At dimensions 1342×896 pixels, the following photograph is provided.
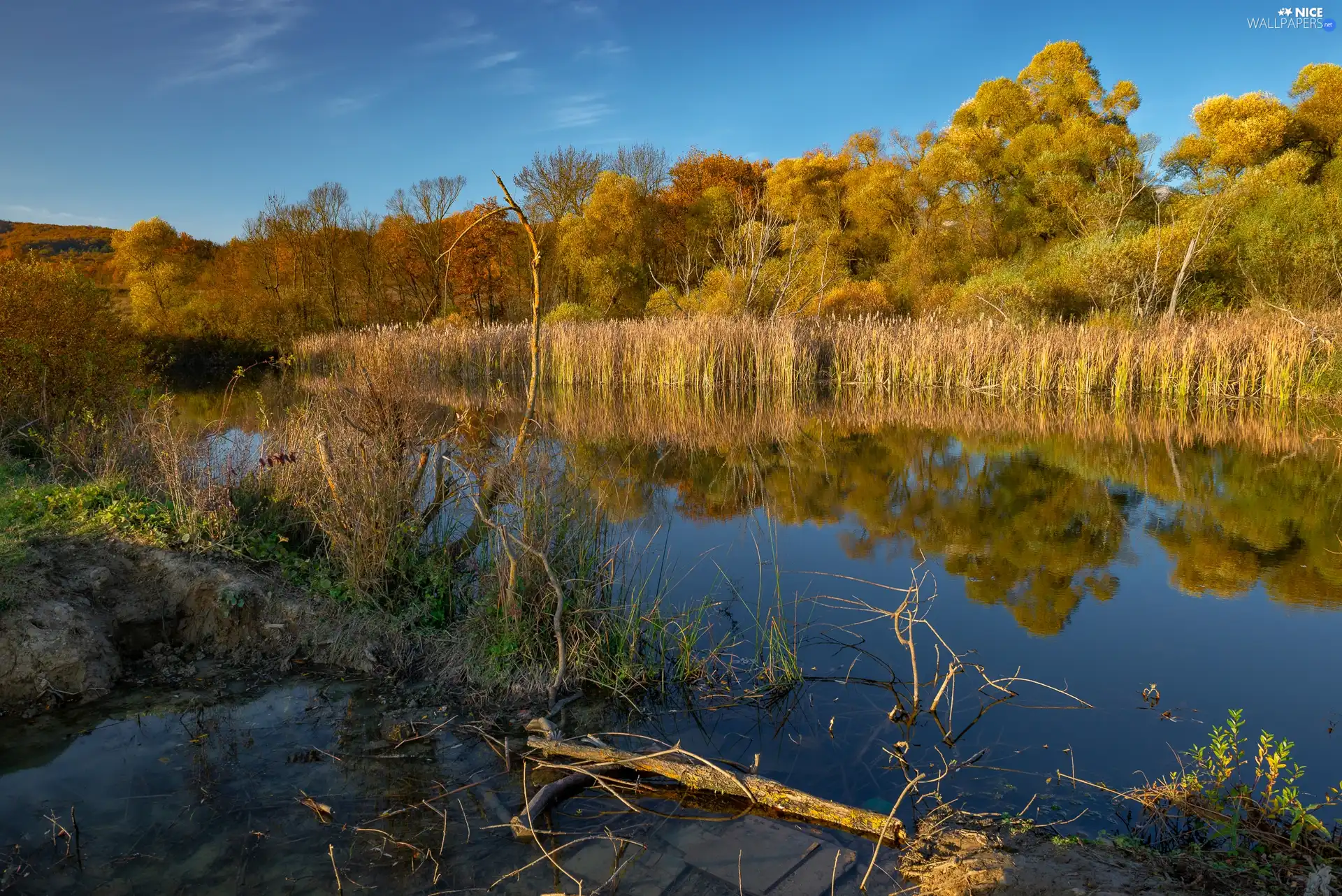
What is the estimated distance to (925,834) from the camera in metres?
2.65

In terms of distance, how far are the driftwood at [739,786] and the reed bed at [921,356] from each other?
37.0ft

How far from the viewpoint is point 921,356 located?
1623 cm

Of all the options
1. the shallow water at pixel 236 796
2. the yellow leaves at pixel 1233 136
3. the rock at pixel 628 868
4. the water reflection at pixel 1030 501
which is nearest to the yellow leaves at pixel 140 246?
the water reflection at pixel 1030 501

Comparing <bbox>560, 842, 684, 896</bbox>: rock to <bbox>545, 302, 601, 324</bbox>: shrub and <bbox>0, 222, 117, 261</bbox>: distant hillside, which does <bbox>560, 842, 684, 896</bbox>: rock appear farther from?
<bbox>0, 222, 117, 261</bbox>: distant hillside

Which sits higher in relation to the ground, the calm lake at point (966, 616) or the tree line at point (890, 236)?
the tree line at point (890, 236)

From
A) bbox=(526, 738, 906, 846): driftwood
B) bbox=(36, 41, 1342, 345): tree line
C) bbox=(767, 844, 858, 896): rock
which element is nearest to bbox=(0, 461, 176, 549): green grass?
bbox=(526, 738, 906, 846): driftwood

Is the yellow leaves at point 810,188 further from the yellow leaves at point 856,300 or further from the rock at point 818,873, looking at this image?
the rock at point 818,873

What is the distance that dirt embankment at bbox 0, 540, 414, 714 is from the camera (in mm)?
3633

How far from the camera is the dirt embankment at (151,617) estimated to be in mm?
3633

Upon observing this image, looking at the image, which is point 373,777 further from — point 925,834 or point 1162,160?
point 1162,160

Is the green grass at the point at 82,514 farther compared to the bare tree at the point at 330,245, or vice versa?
the bare tree at the point at 330,245

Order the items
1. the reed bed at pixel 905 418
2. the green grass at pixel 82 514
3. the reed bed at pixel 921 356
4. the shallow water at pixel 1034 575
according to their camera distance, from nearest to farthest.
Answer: the shallow water at pixel 1034 575
the green grass at pixel 82 514
the reed bed at pixel 905 418
the reed bed at pixel 921 356

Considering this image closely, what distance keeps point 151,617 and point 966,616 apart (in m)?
4.29

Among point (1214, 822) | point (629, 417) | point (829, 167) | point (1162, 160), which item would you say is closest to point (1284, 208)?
point (1162, 160)
